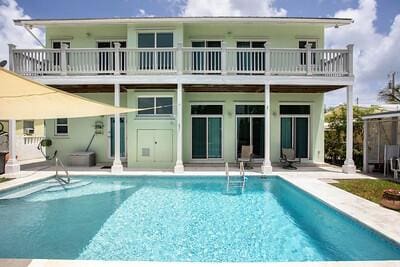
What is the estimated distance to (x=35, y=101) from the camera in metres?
5.12

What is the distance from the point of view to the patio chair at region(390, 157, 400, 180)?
9.44 m

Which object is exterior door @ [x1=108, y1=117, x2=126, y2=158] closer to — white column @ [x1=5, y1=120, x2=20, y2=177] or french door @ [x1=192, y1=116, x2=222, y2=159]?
french door @ [x1=192, y1=116, x2=222, y2=159]

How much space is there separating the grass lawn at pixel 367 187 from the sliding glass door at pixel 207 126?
6.14m

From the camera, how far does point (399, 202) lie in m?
5.95

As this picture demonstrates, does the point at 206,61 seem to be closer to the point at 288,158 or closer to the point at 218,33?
the point at 218,33

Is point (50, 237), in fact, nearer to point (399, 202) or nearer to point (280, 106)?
point (399, 202)

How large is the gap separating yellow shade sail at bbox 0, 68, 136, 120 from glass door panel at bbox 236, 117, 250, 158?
26.4ft

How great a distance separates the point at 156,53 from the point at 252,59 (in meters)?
4.56

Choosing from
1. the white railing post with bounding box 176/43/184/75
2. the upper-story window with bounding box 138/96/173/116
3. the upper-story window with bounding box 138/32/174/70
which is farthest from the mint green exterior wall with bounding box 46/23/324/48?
the upper-story window with bounding box 138/96/173/116

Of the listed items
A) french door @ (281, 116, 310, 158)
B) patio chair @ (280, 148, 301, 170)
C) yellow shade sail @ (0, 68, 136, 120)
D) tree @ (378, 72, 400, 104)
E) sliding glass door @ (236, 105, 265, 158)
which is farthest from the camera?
tree @ (378, 72, 400, 104)

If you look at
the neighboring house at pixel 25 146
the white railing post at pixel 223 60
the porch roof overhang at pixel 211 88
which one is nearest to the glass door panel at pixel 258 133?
the porch roof overhang at pixel 211 88

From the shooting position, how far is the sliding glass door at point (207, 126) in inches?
530

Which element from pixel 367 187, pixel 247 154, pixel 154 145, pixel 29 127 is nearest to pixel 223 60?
pixel 247 154

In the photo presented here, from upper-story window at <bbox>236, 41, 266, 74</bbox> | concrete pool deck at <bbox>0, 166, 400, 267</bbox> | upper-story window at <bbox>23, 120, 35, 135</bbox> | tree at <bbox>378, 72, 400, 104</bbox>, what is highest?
upper-story window at <bbox>236, 41, 266, 74</bbox>
